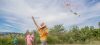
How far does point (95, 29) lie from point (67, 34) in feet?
10.3

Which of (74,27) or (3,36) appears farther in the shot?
(74,27)

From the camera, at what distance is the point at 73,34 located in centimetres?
2019

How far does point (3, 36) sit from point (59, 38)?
12.4 feet

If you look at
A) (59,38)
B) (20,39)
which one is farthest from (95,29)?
(20,39)

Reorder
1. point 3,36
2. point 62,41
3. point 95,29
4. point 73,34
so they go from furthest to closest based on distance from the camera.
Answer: point 95,29 → point 73,34 → point 62,41 → point 3,36

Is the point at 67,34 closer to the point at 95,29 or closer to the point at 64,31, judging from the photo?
the point at 64,31

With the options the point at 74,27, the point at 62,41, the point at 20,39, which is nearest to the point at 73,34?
the point at 74,27

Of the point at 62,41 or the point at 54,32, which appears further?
the point at 54,32

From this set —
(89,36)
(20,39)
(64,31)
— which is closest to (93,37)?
(89,36)

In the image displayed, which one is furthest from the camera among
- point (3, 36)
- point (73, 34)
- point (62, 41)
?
point (73, 34)

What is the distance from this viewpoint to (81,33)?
20797 mm

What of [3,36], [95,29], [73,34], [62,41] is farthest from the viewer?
[95,29]

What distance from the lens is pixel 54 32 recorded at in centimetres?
2034

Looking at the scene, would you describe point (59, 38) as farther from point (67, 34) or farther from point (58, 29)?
point (58, 29)
